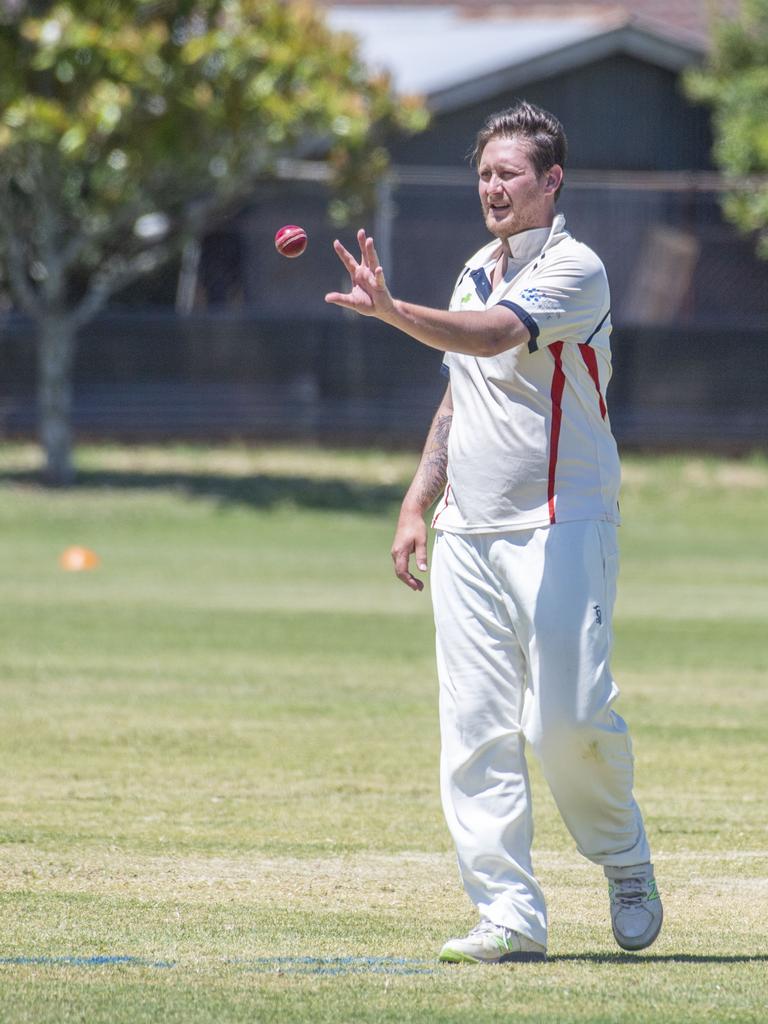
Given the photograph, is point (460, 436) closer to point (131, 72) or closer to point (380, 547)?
point (380, 547)

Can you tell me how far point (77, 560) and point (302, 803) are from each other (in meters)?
9.28

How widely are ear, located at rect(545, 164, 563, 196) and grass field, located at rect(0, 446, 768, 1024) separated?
6.90 ft

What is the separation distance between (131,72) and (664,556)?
7.52 meters

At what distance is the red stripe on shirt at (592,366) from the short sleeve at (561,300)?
3 centimetres

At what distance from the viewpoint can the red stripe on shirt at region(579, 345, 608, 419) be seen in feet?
16.8

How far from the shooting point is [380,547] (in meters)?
18.4

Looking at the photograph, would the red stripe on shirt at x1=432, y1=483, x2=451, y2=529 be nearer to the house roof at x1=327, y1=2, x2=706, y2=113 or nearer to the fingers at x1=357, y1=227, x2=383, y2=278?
the fingers at x1=357, y1=227, x2=383, y2=278

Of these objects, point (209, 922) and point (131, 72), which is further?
point (131, 72)

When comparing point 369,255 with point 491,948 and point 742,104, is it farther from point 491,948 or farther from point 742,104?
point 742,104

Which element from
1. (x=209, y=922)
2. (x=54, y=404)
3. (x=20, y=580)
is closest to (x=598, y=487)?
(x=209, y=922)

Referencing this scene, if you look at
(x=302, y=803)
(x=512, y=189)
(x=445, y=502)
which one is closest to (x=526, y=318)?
(x=512, y=189)

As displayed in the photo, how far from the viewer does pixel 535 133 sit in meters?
5.09

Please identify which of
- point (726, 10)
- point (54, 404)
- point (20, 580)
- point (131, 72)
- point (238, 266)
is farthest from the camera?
point (726, 10)

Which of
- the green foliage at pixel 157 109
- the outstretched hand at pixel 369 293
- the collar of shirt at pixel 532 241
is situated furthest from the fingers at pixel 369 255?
the green foliage at pixel 157 109
